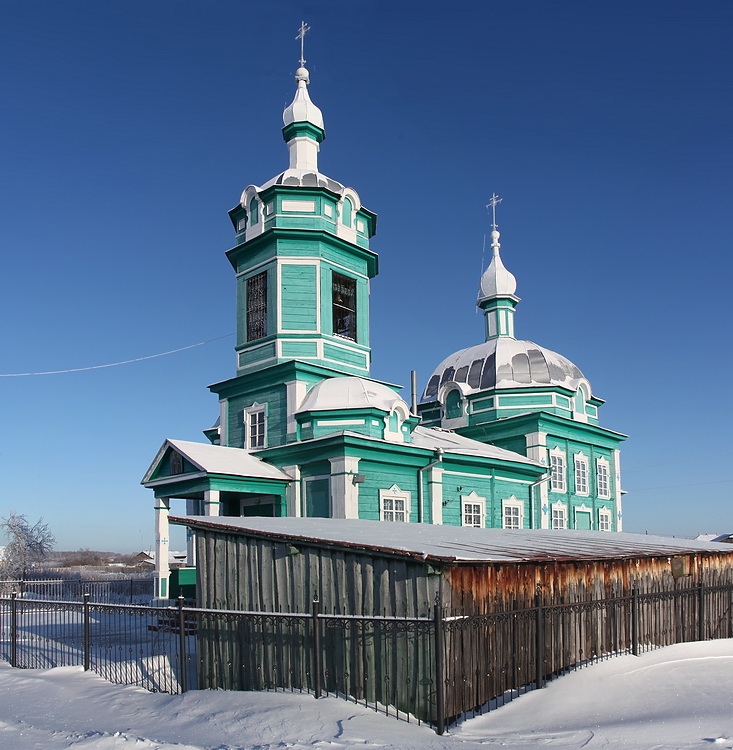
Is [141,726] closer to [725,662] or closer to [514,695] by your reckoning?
[514,695]

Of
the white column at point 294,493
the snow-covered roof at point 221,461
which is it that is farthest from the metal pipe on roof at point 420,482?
the snow-covered roof at point 221,461

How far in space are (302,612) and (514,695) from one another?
2.94 m

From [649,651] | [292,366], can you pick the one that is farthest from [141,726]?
[292,366]

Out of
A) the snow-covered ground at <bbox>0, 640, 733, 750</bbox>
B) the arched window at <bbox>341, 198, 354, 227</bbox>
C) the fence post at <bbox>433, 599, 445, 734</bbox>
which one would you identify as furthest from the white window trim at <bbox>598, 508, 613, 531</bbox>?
the fence post at <bbox>433, 599, 445, 734</bbox>

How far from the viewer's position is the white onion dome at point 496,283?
36.3 metres

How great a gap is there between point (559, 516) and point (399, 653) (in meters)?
20.7

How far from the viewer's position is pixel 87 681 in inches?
439

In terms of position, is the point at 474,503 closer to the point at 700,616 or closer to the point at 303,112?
the point at 700,616

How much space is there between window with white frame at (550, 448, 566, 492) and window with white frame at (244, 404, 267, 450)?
11.6 m

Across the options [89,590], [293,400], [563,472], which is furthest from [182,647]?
[563,472]

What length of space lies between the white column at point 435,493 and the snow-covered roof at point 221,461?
4.09 m

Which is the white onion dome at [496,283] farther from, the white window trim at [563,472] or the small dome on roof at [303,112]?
the small dome on roof at [303,112]

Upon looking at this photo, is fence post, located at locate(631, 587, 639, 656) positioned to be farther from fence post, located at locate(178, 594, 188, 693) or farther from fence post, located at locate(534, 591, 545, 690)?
fence post, located at locate(178, 594, 188, 693)

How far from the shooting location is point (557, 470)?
95.9 ft
